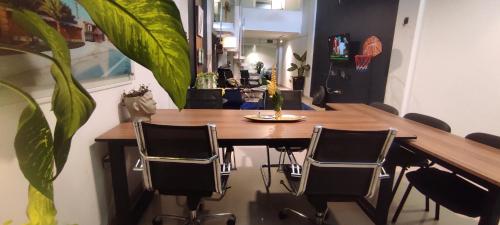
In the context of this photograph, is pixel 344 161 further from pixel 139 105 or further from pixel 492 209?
pixel 139 105

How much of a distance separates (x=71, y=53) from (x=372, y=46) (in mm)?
5703

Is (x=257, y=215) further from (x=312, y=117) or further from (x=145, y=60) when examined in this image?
(x=145, y=60)

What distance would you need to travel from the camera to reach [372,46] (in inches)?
213

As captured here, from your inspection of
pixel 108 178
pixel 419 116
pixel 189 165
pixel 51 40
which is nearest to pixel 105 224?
pixel 108 178

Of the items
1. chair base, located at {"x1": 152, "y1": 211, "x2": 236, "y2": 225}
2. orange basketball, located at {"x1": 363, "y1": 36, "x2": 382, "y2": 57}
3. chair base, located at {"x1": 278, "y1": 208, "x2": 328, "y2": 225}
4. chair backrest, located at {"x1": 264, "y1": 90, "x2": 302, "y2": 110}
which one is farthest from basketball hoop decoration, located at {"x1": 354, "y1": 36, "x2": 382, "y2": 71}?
chair base, located at {"x1": 152, "y1": 211, "x2": 236, "y2": 225}

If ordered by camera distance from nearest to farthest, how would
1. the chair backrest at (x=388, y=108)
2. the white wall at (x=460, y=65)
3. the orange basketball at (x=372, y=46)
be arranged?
the chair backrest at (x=388, y=108) < the white wall at (x=460, y=65) < the orange basketball at (x=372, y=46)

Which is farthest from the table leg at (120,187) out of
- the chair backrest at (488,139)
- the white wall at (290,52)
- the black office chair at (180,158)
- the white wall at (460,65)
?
the white wall at (290,52)

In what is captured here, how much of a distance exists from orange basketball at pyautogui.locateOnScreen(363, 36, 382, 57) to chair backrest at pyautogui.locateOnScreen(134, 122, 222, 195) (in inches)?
206

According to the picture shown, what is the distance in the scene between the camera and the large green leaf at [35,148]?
0.46 metres

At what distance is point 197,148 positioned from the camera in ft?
4.51

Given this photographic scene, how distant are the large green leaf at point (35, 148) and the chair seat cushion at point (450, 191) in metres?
2.05

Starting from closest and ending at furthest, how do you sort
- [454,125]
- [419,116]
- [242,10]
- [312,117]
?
[312,117] < [419,116] < [454,125] < [242,10]

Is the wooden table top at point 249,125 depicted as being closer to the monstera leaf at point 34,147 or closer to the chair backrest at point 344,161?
the chair backrest at point 344,161

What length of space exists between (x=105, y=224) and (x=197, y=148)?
1.07 m
